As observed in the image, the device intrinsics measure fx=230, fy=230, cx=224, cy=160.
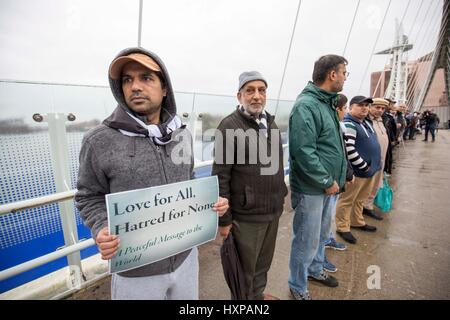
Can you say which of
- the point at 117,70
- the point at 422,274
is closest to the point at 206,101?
the point at 117,70

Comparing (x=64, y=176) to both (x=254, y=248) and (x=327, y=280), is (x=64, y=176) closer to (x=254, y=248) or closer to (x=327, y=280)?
(x=254, y=248)

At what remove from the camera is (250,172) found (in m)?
1.59

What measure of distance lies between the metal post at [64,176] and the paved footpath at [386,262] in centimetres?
25

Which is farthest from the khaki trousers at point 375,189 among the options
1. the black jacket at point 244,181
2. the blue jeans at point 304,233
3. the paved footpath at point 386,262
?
the black jacket at point 244,181

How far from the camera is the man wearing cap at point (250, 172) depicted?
5.21 feet

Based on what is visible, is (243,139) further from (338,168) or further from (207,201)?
(338,168)

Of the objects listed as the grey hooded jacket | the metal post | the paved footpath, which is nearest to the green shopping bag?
the paved footpath

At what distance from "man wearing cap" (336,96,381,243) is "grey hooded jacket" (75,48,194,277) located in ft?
8.49

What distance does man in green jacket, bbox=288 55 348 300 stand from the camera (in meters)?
1.79

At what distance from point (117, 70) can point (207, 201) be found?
77 centimetres

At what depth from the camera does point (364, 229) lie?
131 inches

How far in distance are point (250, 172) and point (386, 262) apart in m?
2.18

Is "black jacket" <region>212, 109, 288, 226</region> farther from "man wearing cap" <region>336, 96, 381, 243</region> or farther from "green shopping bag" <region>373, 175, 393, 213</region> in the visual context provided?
"green shopping bag" <region>373, 175, 393, 213</region>

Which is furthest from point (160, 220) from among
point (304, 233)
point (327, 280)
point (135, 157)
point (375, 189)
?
point (375, 189)
